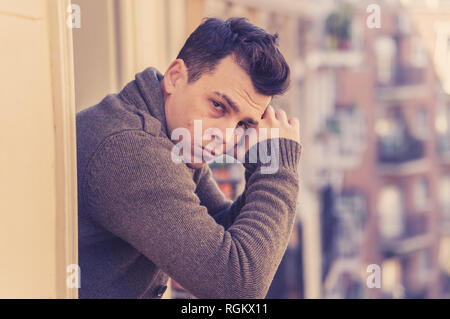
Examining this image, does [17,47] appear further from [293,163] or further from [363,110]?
[363,110]

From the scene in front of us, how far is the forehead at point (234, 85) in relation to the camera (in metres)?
0.77

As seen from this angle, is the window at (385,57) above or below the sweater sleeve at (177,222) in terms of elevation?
above

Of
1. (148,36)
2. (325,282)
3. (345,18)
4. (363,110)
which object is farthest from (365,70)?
(148,36)

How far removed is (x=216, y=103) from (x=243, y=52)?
75mm

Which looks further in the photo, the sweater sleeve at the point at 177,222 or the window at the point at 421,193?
the window at the point at 421,193

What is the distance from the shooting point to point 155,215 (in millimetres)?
706

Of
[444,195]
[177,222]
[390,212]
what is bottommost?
[390,212]

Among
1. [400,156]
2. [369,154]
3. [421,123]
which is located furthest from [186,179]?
[421,123]

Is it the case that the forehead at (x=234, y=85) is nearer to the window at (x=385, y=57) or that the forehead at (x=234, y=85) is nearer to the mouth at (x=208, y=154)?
the mouth at (x=208, y=154)

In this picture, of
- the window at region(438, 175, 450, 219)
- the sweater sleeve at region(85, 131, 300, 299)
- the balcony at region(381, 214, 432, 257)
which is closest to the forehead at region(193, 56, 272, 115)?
the sweater sleeve at region(85, 131, 300, 299)

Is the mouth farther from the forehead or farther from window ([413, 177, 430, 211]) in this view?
window ([413, 177, 430, 211])

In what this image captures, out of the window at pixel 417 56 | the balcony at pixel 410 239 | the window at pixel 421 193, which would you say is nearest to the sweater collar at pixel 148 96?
the window at pixel 417 56

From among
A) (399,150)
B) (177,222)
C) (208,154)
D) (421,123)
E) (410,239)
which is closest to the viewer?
(177,222)

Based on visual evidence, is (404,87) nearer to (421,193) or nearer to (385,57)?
(385,57)
